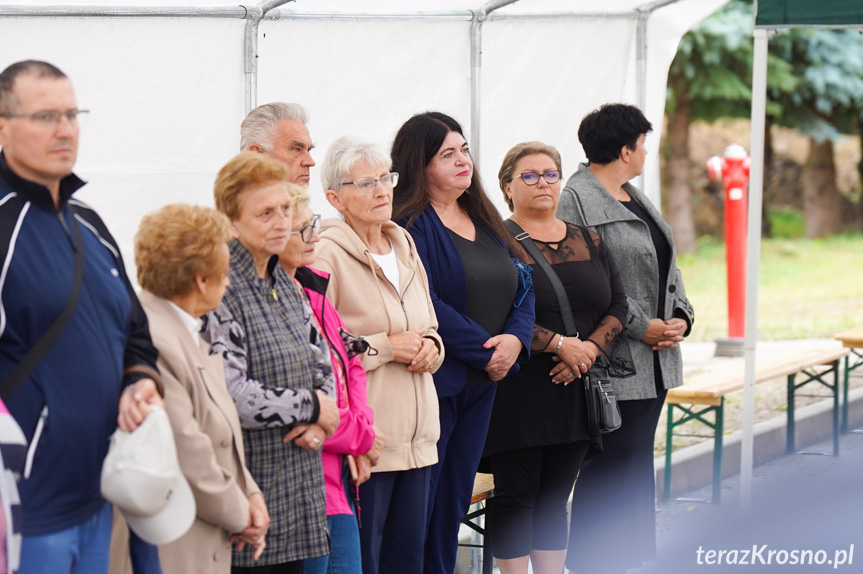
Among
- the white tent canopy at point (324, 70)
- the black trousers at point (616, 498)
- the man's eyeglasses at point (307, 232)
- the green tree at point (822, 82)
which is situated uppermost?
the green tree at point (822, 82)

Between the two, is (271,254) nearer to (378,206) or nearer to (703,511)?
(378,206)

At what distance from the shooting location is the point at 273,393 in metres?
2.71

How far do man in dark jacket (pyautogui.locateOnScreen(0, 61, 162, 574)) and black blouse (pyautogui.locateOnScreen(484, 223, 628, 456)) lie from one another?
1.94m

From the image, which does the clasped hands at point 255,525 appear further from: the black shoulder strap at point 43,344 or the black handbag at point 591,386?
the black handbag at point 591,386

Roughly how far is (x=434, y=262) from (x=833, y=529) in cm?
181

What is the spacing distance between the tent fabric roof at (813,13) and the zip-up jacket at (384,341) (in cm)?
231

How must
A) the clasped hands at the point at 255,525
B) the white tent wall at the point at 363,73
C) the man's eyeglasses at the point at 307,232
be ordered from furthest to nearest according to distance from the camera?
the white tent wall at the point at 363,73 → the man's eyeglasses at the point at 307,232 → the clasped hands at the point at 255,525

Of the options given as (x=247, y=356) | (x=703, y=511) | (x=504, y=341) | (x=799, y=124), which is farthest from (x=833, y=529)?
(x=799, y=124)

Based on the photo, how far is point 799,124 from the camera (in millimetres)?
17469

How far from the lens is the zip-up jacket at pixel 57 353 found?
7.09 ft

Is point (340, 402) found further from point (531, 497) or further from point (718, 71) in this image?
point (718, 71)

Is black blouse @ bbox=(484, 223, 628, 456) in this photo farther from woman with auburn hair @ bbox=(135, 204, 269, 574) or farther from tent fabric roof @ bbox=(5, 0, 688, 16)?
woman with auburn hair @ bbox=(135, 204, 269, 574)

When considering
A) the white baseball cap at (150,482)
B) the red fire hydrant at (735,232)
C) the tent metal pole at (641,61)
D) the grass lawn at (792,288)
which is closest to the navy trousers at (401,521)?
the white baseball cap at (150,482)

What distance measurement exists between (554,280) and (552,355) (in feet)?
0.91
